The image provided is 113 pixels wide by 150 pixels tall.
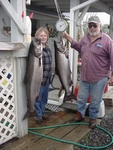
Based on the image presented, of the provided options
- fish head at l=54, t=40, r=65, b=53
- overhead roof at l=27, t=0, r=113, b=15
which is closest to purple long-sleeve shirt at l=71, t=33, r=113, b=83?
fish head at l=54, t=40, r=65, b=53

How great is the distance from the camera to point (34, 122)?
3.94m

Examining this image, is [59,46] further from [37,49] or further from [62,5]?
[62,5]

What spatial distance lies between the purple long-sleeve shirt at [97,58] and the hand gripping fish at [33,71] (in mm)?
893

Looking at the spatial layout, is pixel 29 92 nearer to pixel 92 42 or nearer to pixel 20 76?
pixel 20 76

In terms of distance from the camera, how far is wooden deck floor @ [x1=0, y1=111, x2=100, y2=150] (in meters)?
3.10

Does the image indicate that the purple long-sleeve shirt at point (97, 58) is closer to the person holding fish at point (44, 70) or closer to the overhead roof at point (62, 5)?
the person holding fish at point (44, 70)

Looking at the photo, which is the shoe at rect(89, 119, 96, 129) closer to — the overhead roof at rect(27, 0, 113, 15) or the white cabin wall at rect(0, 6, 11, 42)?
the overhead roof at rect(27, 0, 113, 15)

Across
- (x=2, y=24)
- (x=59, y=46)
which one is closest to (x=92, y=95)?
(x=59, y=46)

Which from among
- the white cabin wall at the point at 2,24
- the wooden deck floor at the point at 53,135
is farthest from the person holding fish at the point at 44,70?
the white cabin wall at the point at 2,24

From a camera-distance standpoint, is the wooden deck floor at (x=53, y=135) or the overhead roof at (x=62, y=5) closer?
the wooden deck floor at (x=53, y=135)

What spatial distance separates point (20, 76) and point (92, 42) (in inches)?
50.4

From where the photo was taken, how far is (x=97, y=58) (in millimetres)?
3584

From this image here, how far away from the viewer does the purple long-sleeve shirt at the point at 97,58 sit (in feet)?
11.6

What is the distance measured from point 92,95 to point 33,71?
120cm
